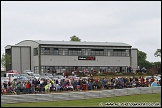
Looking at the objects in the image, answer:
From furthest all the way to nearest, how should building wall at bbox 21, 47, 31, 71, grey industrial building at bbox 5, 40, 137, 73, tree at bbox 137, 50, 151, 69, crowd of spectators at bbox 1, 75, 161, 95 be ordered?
tree at bbox 137, 50, 151, 69, building wall at bbox 21, 47, 31, 71, grey industrial building at bbox 5, 40, 137, 73, crowd of spectators at bbox 1, 75, 161, 95

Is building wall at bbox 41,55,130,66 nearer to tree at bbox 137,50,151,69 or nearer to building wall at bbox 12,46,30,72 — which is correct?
building wall at bbox 12,46,30,72

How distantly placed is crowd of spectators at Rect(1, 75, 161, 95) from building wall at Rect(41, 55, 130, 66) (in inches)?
1218

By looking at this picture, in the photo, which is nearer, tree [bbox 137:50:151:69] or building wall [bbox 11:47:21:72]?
building wall [bbox 11:47:21:72]

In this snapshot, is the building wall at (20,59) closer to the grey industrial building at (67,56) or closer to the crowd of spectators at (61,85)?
the grey industrial building at (67,56)

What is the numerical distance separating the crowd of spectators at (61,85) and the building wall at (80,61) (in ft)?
102

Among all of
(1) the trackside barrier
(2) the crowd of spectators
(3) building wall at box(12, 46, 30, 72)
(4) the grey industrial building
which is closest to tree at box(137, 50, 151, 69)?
(4) the grey industrial building

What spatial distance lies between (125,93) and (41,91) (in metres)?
7.56

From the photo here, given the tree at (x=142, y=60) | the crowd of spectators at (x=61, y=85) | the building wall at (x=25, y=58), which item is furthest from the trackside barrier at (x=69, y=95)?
the tree at (x=142, y=60)

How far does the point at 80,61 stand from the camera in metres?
70.5

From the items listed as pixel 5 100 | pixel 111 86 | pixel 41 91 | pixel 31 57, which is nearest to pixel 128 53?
pixel 31 57

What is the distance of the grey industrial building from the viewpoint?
224 feet

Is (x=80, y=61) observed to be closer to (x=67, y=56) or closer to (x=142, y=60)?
(x=67, y=56)

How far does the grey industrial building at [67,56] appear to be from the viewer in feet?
224

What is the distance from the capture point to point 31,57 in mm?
71875
